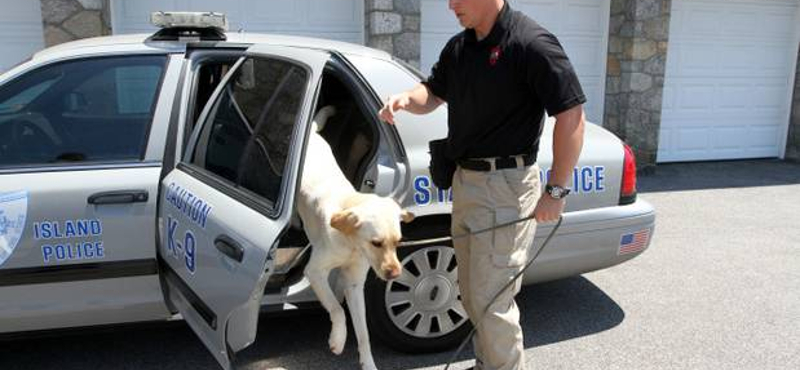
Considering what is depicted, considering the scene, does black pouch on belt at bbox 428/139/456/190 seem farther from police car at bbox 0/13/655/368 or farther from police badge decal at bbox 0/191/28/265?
police badge decal at bbox 0/191/28/265

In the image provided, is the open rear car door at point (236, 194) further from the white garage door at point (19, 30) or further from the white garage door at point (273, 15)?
the white garage door at point (19, 30)

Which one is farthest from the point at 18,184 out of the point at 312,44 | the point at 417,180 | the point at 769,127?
the point at 769,127

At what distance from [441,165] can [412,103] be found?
301 millimetres

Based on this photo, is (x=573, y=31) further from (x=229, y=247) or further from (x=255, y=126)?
(x=229, y=247)

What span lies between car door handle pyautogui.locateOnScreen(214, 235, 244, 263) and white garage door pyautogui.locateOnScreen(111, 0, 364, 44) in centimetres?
531

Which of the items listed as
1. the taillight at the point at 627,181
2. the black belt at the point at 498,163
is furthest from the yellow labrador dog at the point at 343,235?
the taillight at the point at 627,181

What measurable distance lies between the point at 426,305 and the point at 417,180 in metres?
0.67

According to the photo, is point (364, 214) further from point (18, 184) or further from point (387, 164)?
point (18, 184)

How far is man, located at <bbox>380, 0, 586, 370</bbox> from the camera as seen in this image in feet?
7.51

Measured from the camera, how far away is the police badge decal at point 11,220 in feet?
8.98

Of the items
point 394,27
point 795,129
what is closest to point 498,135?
point 394,27

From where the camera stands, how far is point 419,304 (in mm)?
3252

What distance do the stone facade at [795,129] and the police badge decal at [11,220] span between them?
10.8 metres

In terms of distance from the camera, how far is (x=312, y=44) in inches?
133
